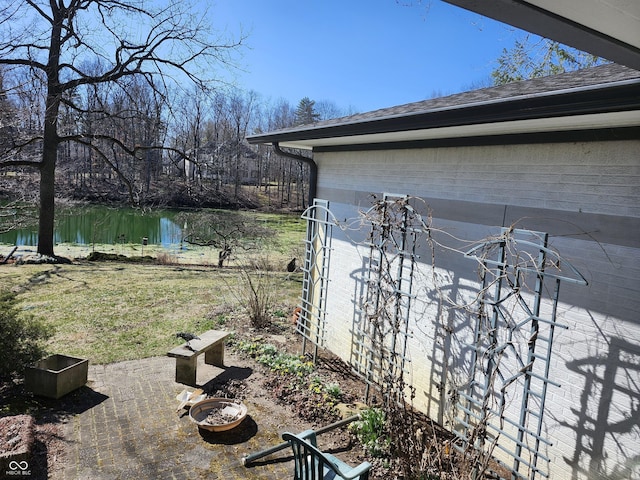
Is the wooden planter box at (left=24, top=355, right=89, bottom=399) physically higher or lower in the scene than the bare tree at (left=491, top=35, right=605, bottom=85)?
lower

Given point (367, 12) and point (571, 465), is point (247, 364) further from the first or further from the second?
point (367, 12)

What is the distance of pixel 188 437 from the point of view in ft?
13.1

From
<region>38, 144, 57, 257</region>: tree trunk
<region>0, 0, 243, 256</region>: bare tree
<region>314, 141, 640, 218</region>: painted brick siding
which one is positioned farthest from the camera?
<region>38, 144, 57, 257</region>: tree trunk

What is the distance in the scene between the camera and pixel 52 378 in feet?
14.5

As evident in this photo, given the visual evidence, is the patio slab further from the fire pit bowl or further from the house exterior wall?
the house exterior wall

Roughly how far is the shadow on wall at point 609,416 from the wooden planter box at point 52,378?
492cm

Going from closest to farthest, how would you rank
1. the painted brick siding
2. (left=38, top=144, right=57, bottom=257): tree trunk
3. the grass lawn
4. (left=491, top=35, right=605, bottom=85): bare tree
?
the painted brick siding, the grass lawn, (left=491, top=35, right=605, bottom=85): bare tree, (left=38, top=144, right=57, bottom=257): tree trunk

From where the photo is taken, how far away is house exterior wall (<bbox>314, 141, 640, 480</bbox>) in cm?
291

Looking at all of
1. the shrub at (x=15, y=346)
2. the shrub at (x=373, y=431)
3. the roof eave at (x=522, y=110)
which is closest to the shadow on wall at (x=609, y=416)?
the shrub at (x=373, y=431)

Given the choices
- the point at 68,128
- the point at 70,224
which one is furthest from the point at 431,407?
the point at 70,224

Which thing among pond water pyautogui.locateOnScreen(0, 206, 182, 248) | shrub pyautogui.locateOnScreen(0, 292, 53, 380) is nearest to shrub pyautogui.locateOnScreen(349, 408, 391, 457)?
shrub pyautogui.locateOnScreen(0, 292, 53, 380)

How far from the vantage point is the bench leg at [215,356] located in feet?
18.3

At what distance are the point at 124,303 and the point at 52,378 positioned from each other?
399 cm

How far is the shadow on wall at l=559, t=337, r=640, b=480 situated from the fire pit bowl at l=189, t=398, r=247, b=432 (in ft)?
9.78
